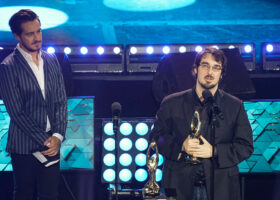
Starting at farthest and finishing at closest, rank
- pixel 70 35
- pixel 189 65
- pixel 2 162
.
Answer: pixel 70 35 → pixel 2 162 → pixel 189 65

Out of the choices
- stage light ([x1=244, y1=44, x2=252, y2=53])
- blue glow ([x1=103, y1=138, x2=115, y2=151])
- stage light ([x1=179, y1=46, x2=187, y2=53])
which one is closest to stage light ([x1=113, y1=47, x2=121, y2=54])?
stage light ([x1=179, y1=46, x2=187, y2=53])

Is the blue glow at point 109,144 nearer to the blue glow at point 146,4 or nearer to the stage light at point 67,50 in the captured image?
the stage light at point 67,50

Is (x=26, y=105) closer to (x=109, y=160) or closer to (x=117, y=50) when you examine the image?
(x=109, y=160)

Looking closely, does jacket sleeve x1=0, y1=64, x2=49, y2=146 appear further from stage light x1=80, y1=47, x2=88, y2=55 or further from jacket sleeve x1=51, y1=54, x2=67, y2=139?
stage light x1=80, y1=47, x2=88, y2=55

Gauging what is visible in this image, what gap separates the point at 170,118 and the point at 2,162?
220cm

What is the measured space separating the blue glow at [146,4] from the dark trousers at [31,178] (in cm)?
438

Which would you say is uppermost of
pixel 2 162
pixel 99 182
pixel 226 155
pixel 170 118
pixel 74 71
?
pixel 74 71

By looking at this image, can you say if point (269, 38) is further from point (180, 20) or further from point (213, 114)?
point (213, 114)

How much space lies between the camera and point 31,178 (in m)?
2.76

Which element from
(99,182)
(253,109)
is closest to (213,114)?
(253,109)

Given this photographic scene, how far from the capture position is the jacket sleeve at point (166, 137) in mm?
2789

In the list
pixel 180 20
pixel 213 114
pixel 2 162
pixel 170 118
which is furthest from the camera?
pixel 180 20

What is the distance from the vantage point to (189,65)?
3.79 m

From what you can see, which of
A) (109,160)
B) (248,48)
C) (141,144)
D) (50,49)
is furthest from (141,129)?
(248,48)
